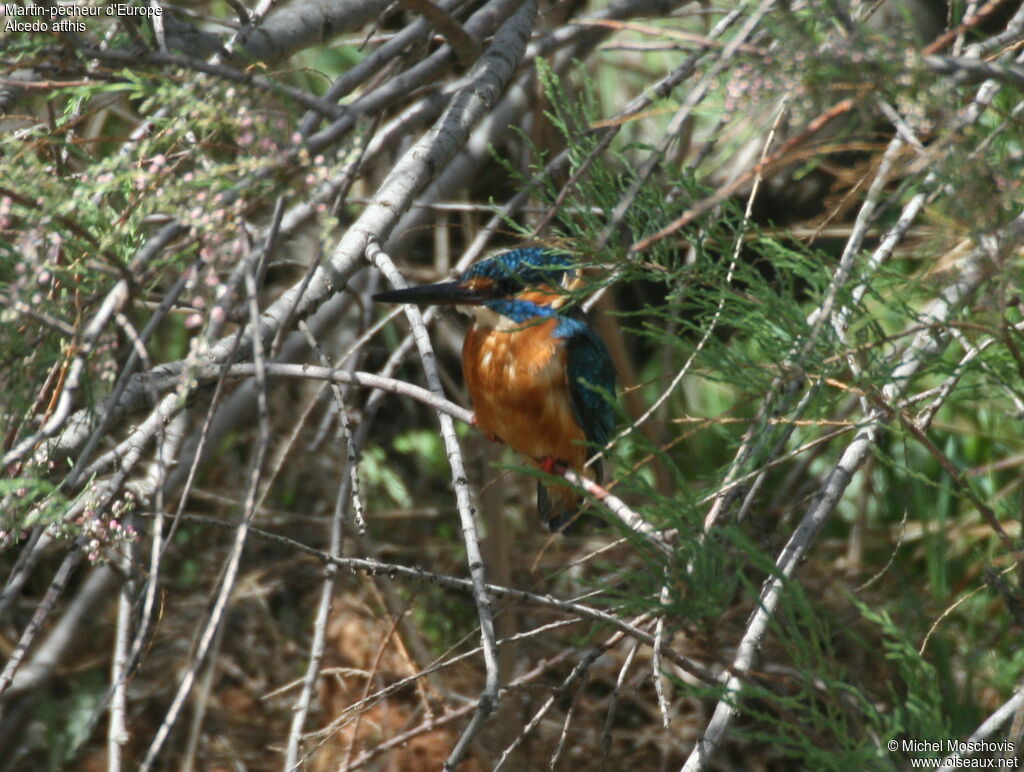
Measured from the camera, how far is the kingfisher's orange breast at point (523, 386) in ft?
7.59

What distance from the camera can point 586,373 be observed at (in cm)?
238

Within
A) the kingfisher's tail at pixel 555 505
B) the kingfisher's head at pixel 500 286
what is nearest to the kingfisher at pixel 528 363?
the kingfisher's head at pixel 500 286

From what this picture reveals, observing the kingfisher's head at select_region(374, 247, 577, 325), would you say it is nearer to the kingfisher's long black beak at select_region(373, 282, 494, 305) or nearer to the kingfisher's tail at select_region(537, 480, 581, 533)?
the kingfisher's long black beak at select_region(373, 282, 494, 305)

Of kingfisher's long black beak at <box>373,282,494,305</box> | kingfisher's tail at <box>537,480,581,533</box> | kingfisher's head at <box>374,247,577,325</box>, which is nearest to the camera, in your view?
kingfisher's long black beak at <box>373,282,494,305</box>

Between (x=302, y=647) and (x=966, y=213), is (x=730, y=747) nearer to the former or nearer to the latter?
(x=302, y=647)

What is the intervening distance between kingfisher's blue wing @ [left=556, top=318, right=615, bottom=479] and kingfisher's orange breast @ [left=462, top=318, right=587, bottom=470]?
2 centimetres

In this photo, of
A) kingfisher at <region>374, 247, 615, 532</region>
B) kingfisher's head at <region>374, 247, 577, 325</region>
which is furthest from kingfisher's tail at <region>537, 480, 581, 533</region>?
kingfisher's head at <region>374, 247, 577, 325</region>

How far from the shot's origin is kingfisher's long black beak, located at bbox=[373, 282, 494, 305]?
1.89 m

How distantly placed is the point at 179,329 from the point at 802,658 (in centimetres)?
275

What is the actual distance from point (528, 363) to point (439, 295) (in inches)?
11.5

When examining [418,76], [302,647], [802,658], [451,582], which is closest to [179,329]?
[302,647]

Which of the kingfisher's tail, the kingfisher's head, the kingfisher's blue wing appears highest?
the kingfisher's head

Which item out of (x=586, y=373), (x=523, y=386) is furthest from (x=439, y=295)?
(x=586, y=373)

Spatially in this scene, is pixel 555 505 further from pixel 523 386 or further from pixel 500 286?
pixel 500 286
